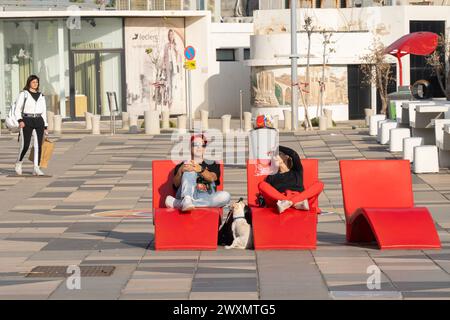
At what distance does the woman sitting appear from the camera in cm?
1380

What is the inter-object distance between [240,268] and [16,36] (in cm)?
3771

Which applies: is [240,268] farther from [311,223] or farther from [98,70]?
[98,70]

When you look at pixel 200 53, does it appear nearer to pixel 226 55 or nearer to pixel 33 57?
pixel 226 55

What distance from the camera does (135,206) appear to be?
768 inches

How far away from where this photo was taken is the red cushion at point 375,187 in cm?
1440

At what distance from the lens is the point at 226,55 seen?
5422cm

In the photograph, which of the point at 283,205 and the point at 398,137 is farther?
the point at 398,137

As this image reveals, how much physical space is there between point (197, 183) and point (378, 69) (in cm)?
3245

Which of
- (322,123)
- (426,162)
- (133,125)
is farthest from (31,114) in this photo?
(322,123)

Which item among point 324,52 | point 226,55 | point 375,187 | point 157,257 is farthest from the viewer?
point 226,55

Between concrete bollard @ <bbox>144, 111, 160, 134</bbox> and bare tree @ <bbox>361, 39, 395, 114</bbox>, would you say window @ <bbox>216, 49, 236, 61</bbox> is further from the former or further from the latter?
concrete bollard @ <bbox>144, 111, 160, 134</bbox>

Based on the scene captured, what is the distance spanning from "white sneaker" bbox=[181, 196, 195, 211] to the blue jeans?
15 cm

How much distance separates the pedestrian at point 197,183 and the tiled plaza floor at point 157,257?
723 mm
